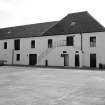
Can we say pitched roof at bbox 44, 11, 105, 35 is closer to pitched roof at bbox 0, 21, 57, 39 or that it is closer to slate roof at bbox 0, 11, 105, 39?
slate roof at bbox 0, 11, 105, 39

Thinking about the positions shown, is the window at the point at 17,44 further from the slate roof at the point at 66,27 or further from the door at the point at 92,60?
the door at the point at 92,60

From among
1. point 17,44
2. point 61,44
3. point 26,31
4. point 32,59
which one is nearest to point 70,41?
point 61,44

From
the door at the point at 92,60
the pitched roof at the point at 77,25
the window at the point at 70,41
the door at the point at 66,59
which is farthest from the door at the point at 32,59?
the door at the point at 92,60

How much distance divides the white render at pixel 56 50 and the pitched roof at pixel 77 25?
73 centimetres

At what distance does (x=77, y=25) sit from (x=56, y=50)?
18.9 feet

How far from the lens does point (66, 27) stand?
3203 cm

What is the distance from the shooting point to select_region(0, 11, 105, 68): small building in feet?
94.3

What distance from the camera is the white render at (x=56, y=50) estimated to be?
28.4 meters

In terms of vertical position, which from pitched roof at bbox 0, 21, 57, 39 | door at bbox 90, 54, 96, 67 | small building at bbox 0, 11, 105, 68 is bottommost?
door at bbox 90, 54, 96, 67

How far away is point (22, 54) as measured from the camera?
36812mm

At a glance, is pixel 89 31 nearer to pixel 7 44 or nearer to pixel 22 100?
pixel 7 44

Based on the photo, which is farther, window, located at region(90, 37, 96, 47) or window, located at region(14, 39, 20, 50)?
window, located at region(14, 39, 20, 50)

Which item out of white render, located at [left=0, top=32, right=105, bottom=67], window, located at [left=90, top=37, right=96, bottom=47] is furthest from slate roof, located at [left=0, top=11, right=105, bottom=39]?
window, located at [left=90, top=37, right=96, bottom=47]

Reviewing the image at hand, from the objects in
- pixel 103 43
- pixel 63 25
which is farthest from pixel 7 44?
pixel 103 43
